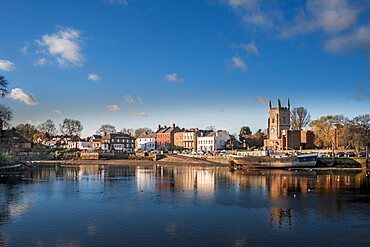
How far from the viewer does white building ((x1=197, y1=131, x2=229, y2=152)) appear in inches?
3971

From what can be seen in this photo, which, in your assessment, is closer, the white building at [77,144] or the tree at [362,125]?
the tree at [362,125]

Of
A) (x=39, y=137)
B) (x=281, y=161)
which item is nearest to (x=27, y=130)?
(x=39, y=137)

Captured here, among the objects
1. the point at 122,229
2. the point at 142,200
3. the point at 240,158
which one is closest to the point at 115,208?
the point at 142,200

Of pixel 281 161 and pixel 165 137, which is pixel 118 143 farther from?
pixel 281 161

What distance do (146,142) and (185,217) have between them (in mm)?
97513

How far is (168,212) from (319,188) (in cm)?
1905

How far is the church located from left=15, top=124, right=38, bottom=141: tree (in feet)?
277

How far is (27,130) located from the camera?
12119 cm

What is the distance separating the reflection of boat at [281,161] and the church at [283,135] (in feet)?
62.0

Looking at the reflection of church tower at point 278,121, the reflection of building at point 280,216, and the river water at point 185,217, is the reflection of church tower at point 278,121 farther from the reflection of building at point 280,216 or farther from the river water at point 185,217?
the reflection of building at point 280,216

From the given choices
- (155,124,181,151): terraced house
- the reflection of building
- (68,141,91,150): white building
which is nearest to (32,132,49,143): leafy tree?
(68,141,91,150): white building

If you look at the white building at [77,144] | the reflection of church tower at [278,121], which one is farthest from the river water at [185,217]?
the white building at [77,144]

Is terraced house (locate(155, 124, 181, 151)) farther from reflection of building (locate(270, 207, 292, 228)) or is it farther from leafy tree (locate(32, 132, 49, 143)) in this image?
reflection of building (locate(270, 207, 292, 228))

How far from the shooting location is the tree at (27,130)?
118m
